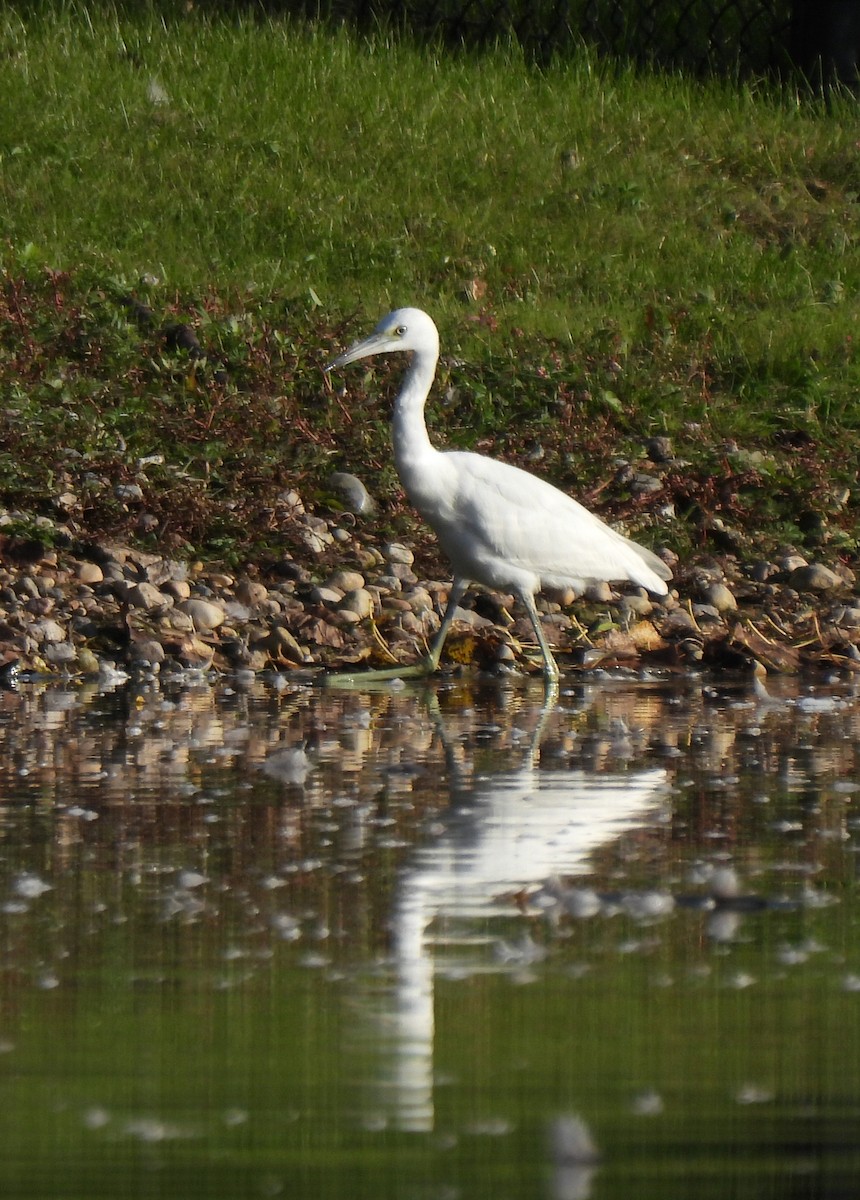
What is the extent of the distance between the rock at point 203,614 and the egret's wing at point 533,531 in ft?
3.45

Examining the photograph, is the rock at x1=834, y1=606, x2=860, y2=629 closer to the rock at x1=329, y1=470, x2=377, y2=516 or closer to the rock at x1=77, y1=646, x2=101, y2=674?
the rock at x1=329, y1=470, x2=377, y2=516

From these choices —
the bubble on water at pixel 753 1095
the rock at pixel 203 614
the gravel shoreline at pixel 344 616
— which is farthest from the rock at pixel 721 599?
the bubble on water at pixel 753 1095

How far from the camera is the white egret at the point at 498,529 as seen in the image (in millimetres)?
8875

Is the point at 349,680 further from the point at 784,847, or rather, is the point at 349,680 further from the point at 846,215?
the point at 846,215

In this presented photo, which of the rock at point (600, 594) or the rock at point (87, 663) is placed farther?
the rock at point (600, 594)

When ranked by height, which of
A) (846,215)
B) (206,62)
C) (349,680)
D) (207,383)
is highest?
(206,62)

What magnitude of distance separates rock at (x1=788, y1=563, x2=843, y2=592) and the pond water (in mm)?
3097

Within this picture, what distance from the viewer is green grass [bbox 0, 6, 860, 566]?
37.1ft

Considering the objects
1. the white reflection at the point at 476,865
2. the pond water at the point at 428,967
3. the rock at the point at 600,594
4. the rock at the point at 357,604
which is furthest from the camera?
the rock at the point at 600,594

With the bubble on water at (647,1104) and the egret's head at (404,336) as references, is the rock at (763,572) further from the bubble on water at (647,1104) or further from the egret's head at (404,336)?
the bubble on water at (647,1104)

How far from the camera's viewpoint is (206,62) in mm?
15484

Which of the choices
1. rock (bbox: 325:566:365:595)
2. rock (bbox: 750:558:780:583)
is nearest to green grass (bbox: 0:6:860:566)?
rock (bbox: 750:558:780:583)

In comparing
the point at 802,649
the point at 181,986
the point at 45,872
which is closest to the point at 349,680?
the point at 802,649

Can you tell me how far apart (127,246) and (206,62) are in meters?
2.90
